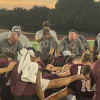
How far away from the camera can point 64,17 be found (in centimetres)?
4981

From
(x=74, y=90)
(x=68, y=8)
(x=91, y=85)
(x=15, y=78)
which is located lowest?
(x=74, y=90)

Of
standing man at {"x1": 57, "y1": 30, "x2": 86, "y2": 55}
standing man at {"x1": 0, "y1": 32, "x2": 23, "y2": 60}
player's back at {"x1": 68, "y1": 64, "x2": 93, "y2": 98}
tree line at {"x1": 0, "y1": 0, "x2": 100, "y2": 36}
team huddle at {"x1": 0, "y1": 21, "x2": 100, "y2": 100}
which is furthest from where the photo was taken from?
tree line at {"x1": 0, "y1": 0, "x2": 100, "y2": 36}

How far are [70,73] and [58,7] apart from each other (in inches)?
2000

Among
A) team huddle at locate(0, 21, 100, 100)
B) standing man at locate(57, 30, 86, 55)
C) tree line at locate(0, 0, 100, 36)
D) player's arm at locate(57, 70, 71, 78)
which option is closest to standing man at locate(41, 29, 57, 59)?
standing man at locate(57, 30, 86, 55)

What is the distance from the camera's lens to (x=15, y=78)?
2.74m

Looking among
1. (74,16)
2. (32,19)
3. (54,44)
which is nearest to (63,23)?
(74,16)

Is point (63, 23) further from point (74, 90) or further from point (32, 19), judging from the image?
point (74, 90)

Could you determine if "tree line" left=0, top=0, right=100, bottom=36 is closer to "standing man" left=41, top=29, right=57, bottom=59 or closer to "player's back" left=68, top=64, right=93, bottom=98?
"standing man" left=41, top=29, right=57, bottom=59

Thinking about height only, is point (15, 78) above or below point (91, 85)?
above

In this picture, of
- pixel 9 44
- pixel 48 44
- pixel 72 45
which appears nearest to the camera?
pixel 9 44

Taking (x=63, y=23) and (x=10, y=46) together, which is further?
(x=63, y=23)

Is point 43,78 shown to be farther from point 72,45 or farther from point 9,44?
point 72,45

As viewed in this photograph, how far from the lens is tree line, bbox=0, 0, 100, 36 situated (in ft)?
159

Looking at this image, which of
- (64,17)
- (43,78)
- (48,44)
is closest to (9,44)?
(48,44)
